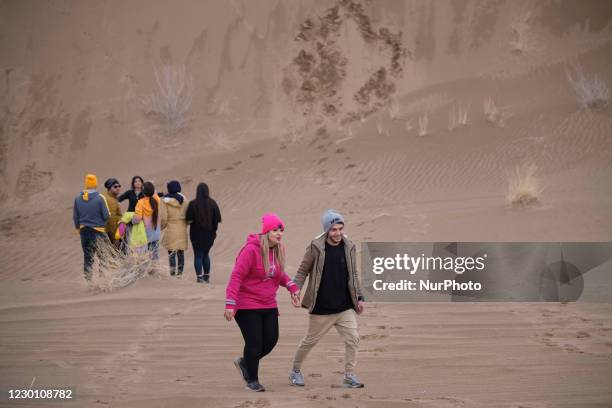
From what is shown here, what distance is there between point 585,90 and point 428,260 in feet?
37.2

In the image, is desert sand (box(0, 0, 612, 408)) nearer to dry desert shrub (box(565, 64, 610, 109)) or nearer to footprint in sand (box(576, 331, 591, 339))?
footprint in sand (box(576, 331, 591, 339))

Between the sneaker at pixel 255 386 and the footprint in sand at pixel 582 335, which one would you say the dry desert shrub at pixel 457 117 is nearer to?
the footprint in sand at pixel 582 335

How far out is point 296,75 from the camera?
28.0m

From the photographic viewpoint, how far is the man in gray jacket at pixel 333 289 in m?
7.12

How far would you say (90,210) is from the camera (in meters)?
12.0

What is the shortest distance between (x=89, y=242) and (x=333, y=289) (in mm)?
5965

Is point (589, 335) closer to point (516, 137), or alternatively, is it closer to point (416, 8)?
point (516, 137)

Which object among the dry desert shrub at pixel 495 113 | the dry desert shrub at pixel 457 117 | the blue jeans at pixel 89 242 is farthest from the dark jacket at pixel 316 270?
the dry desert shrub at pixel 457 117

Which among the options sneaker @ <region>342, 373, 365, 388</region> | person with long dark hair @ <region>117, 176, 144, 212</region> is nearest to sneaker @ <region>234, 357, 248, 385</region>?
sneaker @ <region>342, 373, 365, 388</region>

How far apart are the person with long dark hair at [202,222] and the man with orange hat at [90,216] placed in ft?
4.09

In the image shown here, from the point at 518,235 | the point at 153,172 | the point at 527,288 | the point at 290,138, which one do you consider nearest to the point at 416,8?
the point at 290,138

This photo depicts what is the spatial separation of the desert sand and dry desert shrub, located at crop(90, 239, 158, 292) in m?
0.17

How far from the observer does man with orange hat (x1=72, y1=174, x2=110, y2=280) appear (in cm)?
1189

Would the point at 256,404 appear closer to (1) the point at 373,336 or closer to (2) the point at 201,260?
(1) the point at 373,336
